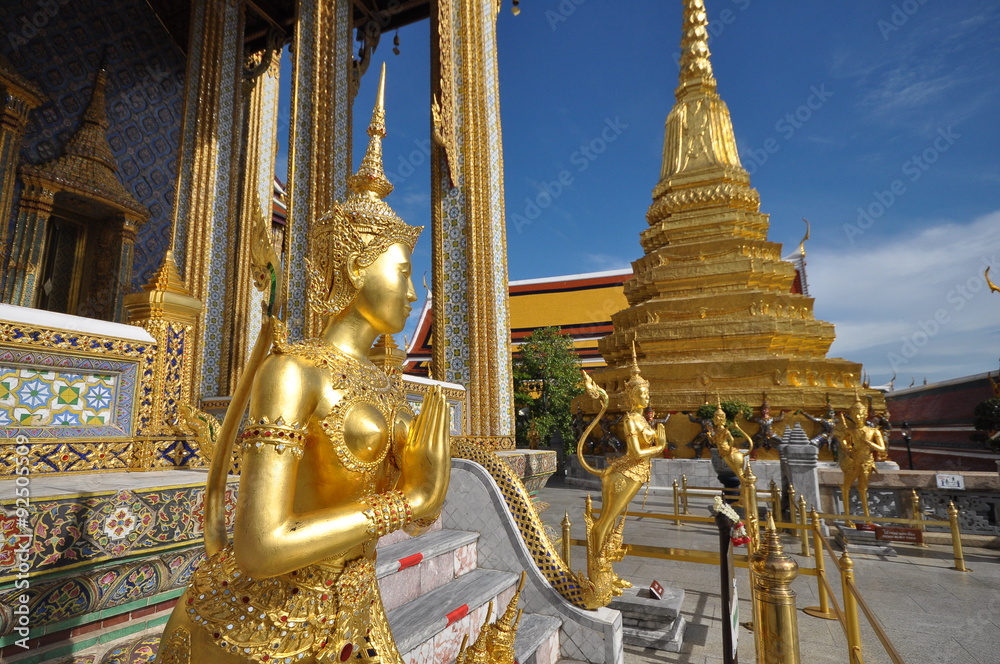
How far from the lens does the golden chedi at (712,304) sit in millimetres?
13555

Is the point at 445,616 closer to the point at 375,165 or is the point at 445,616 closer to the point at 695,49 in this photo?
the point at 375,165

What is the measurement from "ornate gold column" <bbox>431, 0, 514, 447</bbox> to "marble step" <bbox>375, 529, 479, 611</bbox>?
3611 mm

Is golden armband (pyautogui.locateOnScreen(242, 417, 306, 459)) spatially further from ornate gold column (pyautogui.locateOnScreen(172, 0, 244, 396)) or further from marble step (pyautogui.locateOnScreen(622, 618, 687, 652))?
ornate gold column (pyautogui.locateOnScreen(172, 0, 244, 396))

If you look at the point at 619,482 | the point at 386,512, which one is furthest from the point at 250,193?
the point at 386,512

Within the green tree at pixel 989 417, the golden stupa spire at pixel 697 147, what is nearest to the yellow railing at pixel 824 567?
the green tree at pixel 989 417

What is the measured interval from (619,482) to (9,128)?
8542 mm

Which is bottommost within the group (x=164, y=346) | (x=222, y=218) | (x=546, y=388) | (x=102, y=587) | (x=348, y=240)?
(x=102, y=587)

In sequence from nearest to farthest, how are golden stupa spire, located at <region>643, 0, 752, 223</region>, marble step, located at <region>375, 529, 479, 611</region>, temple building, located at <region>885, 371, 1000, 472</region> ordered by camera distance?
marble step, located at <region>375, 529, 479, 611</region> < temple building, located at <region>885, 371, 1000, 472</region> < golden stupa spire, located at <region>643, 0, 752, 223</region>

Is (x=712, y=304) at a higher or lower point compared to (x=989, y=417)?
higher

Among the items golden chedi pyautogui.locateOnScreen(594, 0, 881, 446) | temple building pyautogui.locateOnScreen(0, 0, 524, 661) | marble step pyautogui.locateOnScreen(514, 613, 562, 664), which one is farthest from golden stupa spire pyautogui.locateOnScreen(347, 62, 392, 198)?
golden chedi pyautogui.locateOnScreen(594, 0, 881, 446)

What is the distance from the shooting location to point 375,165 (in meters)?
1.81

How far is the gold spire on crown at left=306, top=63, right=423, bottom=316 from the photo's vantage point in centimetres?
166

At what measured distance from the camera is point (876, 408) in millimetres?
13461

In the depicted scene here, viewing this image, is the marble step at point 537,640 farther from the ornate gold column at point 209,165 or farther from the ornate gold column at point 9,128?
the ornate gold column at point 9,128
